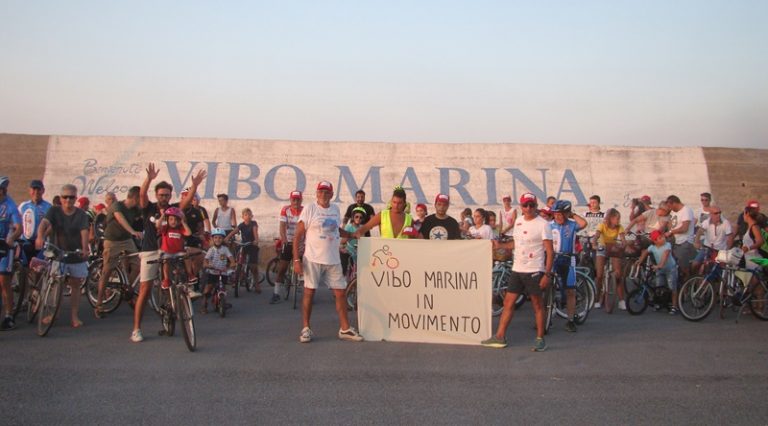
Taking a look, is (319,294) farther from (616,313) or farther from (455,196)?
(455,196)

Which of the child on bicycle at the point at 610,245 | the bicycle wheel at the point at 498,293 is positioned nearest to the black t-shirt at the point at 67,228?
the bicycle wheel at the point at 498,293


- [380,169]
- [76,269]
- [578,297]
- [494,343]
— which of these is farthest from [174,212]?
[380,169]

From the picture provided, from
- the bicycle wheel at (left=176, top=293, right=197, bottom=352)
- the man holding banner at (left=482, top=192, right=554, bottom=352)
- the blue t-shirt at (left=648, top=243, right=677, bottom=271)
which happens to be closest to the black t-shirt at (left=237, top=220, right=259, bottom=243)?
the bicycle wheel at (left=176, top=293, right=197, bottom=352)

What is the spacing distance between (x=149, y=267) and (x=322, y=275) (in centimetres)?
216

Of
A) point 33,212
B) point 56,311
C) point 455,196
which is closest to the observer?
point 56,311

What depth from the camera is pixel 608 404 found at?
6137 millimetres

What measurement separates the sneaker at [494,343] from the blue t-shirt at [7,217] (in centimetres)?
644

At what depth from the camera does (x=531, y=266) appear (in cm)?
855

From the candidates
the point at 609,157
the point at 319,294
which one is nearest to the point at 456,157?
the point at 609,157

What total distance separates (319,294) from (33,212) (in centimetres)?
582

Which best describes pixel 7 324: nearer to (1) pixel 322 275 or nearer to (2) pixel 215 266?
(2) pixel 215 266

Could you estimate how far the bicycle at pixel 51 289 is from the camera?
8883 mm

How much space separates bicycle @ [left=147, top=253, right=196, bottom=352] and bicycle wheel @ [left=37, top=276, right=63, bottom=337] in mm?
1411

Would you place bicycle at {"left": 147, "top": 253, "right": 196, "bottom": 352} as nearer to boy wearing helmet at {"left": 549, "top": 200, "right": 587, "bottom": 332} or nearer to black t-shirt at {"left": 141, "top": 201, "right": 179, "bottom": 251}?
black t-shirt at {"left": 141, "top": 201, "right": 179, "bottom": 251}
